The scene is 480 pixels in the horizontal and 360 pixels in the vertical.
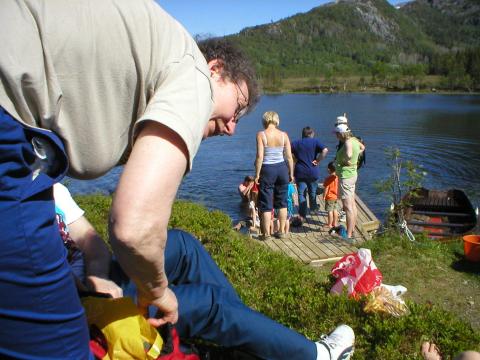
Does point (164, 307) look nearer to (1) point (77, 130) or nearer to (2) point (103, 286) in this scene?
(2) point (103, 286)

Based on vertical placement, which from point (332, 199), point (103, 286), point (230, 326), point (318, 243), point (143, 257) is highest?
point (143, 257)

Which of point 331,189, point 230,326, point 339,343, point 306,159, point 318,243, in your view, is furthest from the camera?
point 306,159

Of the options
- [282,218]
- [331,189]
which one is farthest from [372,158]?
[282,218]

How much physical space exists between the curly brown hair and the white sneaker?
1.33 metres

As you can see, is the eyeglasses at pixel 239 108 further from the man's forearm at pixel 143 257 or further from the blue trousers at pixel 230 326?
the blue trousers at pixel 230 326

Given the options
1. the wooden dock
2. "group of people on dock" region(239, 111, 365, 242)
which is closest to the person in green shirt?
"group of people on dock" region(239, 111, 365, 242)

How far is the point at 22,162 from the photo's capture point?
1.10m

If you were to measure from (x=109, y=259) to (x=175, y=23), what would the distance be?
1275 millimetres

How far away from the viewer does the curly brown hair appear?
1513 millimetres

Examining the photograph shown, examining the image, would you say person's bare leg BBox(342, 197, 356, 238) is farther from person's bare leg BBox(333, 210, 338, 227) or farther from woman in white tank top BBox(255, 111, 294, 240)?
woman in white tank top BBox(255, 111, 294, 240)

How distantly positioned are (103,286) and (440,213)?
10548 millimetres

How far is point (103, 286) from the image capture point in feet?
6.56

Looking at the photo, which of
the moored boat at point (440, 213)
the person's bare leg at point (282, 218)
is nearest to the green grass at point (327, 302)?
the person's bare leg at point (282, 218)

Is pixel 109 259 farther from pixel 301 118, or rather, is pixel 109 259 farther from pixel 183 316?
pixel 301 118
